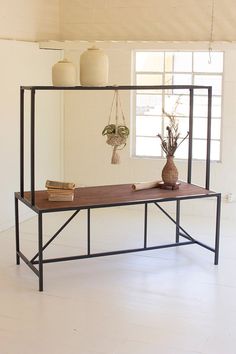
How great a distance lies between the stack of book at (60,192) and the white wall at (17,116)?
58.0 inches

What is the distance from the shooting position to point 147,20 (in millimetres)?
6785

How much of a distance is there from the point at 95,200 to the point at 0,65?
1.99 metres

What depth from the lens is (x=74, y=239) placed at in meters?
5.85

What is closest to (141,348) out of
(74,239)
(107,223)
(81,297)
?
(81,297)

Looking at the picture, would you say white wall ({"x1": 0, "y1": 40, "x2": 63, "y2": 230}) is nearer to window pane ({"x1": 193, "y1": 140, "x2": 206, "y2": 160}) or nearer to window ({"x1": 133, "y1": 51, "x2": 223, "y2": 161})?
window ({"x1": 133, "y1": 51, "x2": 223, "y2": 161})

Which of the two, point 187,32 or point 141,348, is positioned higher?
point 187,32

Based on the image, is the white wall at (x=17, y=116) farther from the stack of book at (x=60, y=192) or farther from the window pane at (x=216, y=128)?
the window pane at (x=216, y=128)

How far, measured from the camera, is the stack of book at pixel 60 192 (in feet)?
15.4

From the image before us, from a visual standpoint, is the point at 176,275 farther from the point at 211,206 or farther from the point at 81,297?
the point at 211,206

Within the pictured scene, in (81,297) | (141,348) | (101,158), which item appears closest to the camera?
(141,348)

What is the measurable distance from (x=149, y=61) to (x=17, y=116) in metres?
1.74

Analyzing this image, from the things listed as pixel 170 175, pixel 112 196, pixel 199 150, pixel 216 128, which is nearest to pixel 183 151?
pixel 199 150

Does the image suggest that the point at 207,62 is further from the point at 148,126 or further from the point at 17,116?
→ the point at 17,116

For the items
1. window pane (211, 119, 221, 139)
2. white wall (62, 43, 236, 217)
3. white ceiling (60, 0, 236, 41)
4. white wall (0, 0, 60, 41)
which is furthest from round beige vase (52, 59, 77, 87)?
window pane (211, 119, 221, 139)
